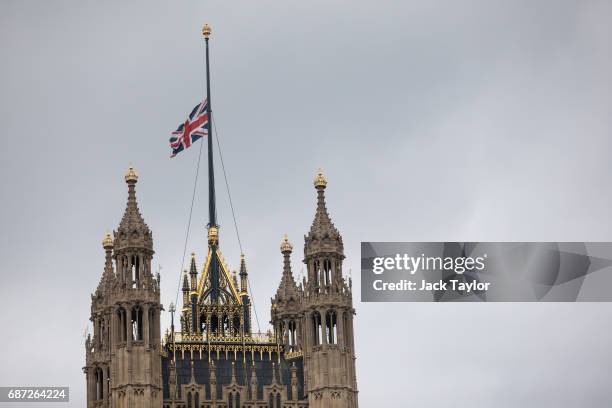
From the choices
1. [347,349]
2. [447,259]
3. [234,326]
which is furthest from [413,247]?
[234,326]

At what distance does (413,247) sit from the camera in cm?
10944

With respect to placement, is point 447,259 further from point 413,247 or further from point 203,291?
point 203,291

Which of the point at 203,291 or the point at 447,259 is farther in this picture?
the point at 203,291

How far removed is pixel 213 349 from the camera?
415 feet

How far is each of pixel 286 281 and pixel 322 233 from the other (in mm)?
9053

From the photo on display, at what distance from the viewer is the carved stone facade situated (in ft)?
397

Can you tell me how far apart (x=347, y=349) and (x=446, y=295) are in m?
15.9

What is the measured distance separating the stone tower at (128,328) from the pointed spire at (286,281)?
13.3 metres

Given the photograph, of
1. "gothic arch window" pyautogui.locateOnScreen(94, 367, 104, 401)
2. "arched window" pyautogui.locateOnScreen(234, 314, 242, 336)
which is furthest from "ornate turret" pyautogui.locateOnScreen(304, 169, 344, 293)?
"gothic arch window" pyautogui.locateOnScreen(94, 367, 104, 401)

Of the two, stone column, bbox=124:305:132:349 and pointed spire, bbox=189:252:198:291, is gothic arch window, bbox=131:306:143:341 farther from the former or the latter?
pointed spire, bbox=189:252:198:291

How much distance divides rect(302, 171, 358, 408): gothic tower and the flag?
13.7m

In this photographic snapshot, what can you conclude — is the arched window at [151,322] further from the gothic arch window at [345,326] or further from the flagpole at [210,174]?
the flagpole at [210,174]

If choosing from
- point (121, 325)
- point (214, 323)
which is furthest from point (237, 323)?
point (121, 325)

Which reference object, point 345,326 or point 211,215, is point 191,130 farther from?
point 345,326
